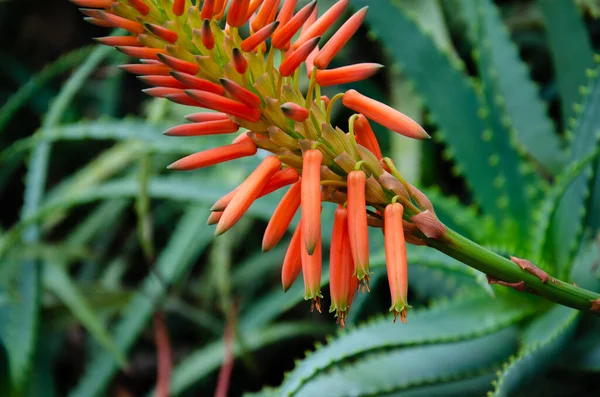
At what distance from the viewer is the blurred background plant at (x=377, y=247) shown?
959 millimetres

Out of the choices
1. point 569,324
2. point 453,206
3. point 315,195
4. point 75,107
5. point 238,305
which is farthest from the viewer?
point 75,107

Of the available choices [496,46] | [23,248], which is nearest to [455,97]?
[496,46]

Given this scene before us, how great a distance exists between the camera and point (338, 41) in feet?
1.89

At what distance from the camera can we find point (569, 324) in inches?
33.1

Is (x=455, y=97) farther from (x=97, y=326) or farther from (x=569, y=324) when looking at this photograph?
(x=97, y=326)

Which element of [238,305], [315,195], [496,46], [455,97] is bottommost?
[238,305]

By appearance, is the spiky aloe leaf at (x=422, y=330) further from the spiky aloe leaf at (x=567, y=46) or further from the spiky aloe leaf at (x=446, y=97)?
the spiky aloe leaf at (x=567, y=46)

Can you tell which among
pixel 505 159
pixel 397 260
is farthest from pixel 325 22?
pixel 505 159

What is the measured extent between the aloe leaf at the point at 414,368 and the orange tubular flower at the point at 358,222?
45cm

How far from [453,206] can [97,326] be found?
74 cm

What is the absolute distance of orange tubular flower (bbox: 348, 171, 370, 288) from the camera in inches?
19.6

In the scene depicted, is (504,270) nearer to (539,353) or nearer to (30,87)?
(539,353)

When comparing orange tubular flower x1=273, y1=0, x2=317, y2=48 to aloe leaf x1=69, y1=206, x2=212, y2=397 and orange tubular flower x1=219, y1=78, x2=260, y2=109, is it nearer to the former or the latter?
orange tubular flower x1=219, y1=78, x2=260, y2=109

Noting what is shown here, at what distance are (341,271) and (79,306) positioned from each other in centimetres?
96
